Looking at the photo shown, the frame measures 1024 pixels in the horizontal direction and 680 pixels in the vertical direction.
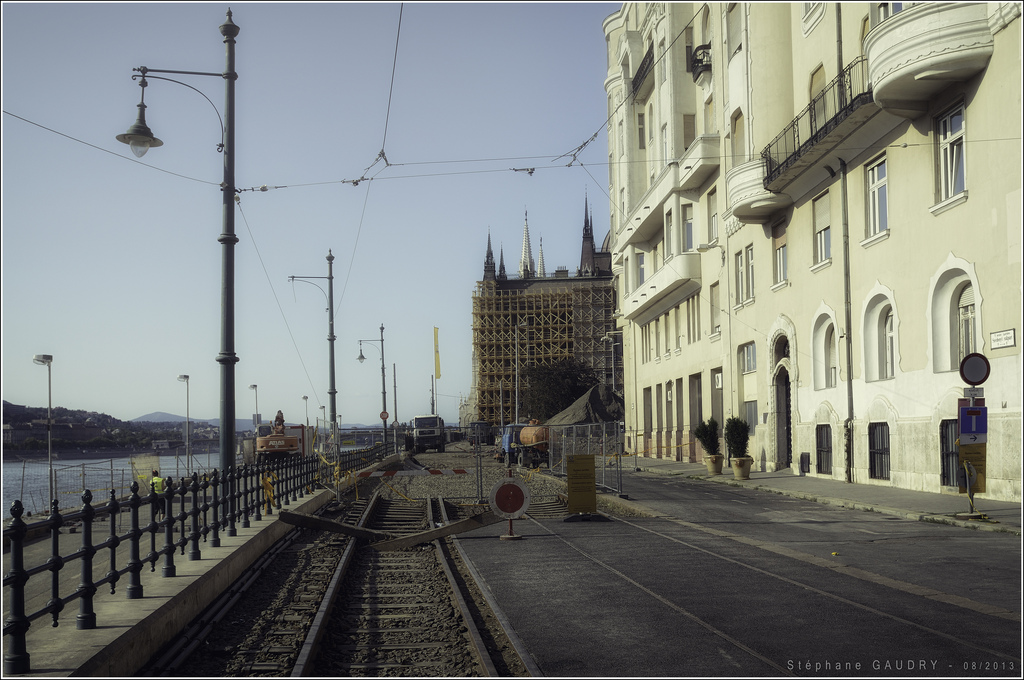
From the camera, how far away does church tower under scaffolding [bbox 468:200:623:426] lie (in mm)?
119750

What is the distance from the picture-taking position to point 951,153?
2112 cm

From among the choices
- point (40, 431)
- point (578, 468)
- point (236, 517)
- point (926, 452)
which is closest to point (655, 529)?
point (578, 468)

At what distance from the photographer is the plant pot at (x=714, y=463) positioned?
3284 cm

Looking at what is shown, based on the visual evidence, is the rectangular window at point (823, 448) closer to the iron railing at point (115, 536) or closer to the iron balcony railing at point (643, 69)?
the iron railing at point (115, 536)

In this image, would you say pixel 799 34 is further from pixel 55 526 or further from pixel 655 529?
pixel 55 526

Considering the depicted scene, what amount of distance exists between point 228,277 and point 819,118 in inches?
753

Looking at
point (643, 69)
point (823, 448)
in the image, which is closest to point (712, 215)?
point (643, 69)

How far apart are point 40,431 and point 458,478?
2969 cm

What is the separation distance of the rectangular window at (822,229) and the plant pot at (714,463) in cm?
761

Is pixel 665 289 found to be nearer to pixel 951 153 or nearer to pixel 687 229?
pixel 687 229

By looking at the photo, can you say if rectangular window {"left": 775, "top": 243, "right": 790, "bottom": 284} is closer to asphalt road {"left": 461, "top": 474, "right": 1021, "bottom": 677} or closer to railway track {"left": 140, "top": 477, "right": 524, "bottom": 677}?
asphalt road {"left": 461, "top": 474, "right": 1021, "bottom": 677}

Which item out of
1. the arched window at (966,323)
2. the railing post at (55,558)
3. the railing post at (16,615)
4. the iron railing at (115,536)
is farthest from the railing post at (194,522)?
the arched window at (966,323)

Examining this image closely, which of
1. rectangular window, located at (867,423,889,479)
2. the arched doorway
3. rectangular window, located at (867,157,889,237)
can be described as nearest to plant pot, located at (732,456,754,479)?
the arched doorway

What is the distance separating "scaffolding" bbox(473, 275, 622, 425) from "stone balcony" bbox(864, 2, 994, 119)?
315 ft
